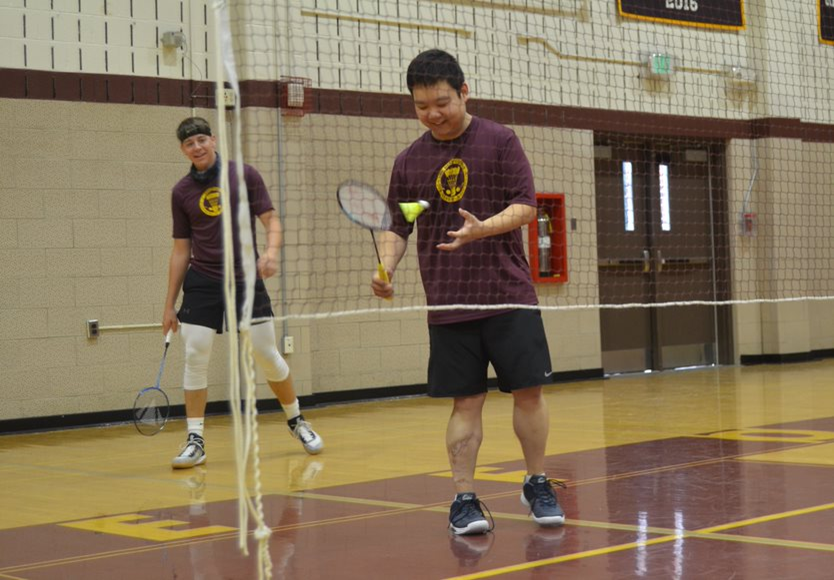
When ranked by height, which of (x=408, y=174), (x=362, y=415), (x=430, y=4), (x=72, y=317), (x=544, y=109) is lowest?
(x=362, y=415)

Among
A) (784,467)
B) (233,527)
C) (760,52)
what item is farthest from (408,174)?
(760,52)

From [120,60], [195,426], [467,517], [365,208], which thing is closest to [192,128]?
[195,426]

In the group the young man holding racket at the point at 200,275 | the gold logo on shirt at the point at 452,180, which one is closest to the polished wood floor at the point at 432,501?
the young man holding racket at the point at 200,275

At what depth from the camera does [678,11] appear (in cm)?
1284

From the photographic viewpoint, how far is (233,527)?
17.7 ft

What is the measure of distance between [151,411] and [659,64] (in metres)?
7.25

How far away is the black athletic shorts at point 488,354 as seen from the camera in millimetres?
5008

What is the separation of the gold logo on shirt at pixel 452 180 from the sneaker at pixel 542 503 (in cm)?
120

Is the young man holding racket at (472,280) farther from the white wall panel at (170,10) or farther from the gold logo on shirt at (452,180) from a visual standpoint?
the white wall panel at (170,10)

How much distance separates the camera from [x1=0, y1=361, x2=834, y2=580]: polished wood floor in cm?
447

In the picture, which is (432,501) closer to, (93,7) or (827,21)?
(93,7)

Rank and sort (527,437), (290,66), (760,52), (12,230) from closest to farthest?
(527,437), (12,230), (290,66), (760,52)

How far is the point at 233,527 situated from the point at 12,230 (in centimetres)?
564

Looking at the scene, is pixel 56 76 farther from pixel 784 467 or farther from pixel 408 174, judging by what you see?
pixel 784 467
